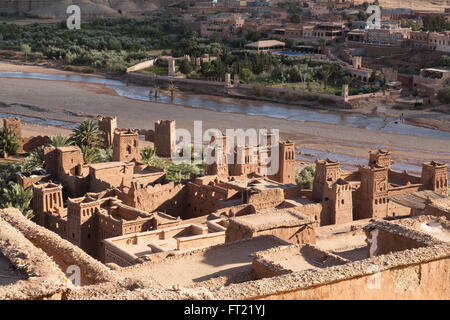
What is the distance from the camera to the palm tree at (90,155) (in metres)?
26.9

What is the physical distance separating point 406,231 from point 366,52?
189 ft

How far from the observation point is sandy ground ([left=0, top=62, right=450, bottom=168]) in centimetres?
3750

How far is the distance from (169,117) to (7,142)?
1477cm

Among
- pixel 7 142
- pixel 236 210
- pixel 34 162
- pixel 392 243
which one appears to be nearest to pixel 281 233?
pixel 392 243

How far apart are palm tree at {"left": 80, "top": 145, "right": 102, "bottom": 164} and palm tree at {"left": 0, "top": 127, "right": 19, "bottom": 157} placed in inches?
162

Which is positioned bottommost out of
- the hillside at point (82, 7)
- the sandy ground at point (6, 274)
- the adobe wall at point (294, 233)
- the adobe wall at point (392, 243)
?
the adobe wall at point (294, 233)

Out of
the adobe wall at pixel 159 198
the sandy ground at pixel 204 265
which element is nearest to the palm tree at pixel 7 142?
the adobe wall at pixel 159 198

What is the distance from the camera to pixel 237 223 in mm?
13703

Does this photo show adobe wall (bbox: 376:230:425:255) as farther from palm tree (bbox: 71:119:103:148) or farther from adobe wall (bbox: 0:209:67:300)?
palm tree (bbox: 71:119:103:148)

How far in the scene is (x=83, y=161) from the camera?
26047 millimetres

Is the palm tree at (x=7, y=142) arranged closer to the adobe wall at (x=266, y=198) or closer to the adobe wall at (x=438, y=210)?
the adobe wall at (x=266, y=198)

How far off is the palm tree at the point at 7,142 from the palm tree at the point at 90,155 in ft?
13.5

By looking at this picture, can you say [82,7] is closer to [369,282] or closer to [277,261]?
[277,261]

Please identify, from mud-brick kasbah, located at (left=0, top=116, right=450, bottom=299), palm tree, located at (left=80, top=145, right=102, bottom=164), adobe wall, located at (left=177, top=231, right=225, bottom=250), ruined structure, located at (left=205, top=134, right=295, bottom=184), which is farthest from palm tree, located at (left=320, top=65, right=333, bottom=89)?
adobe wall, located at (left=177, top=231, right=225, bottom=250)
